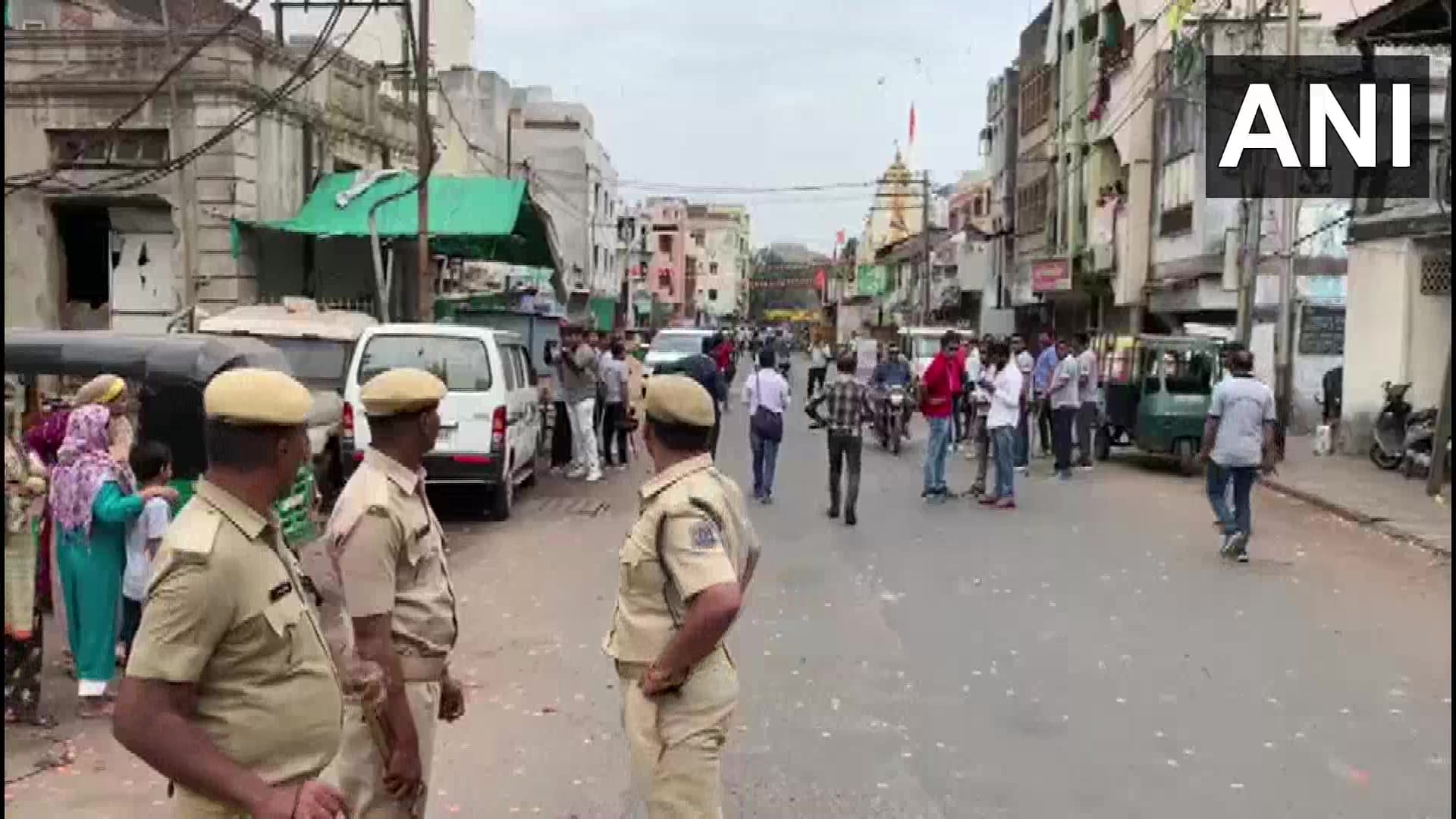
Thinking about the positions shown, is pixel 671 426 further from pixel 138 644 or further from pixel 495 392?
pixel 495 392

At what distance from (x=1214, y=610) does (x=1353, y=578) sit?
227 cm

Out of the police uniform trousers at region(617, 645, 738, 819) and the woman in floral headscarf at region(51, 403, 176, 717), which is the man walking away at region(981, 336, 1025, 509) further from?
the police uniform trousers at region(617, 645, 738, 819)

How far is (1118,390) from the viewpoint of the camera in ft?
66.0

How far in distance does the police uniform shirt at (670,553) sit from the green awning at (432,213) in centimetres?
1823

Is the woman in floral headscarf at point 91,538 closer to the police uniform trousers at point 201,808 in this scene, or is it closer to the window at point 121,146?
the police uniform trousers at point 201,808

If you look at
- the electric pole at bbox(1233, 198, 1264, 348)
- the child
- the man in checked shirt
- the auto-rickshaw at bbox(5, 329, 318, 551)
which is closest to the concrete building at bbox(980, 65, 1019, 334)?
the electric pole at bbox(1233, 198, 1264, 348)

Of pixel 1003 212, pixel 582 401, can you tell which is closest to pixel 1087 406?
pixel 582 401

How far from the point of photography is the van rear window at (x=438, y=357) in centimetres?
1299

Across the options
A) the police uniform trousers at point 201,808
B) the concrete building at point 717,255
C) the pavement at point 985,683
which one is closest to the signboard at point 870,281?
the concrete building at point 717,255

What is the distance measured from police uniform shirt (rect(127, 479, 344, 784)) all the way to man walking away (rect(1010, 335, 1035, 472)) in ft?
41.2

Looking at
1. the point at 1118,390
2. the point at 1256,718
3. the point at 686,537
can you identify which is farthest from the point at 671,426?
the point at 1118,390

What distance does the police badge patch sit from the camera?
359 centimetres

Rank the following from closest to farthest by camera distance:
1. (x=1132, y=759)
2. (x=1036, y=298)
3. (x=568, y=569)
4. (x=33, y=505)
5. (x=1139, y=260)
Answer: (x=1132, y=759) < (x=33, y=505) < (x=568, y=569) < (x=1139, y=260) < (x=1036, y=298)

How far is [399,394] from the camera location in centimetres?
385
